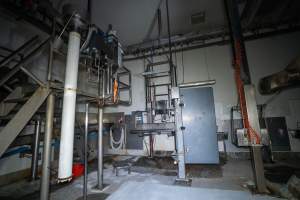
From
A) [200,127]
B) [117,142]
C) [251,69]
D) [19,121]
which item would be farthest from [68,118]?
[251,69]

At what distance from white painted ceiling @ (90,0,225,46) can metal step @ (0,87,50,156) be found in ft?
9.23

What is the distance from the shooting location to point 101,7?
11.6 feet

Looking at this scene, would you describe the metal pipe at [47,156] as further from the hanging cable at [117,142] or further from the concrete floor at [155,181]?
the hanging cable at [117,142]

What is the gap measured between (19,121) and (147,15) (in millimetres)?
3619

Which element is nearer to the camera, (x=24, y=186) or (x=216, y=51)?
(x=24, y=186)

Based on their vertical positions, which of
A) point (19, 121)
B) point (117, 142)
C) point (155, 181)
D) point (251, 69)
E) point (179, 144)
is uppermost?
point (251, 69)

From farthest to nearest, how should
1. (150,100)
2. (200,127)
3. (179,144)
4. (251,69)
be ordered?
1. (150,100)
2. (251,69)
3. (200,127)
4. (179,144)

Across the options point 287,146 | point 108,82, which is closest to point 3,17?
point 108,82

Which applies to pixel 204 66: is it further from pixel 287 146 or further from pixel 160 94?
pixel 287 146

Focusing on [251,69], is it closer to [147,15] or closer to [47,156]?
[147,15]

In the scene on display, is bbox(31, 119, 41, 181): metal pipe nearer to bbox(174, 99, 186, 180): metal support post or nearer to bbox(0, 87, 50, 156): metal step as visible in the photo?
bbox(0, 87, 50, 156): metal step

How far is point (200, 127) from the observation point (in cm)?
390

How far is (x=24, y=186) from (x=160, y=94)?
3.96m

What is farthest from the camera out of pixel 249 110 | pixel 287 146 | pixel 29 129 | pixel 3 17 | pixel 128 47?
pixel 128 47
